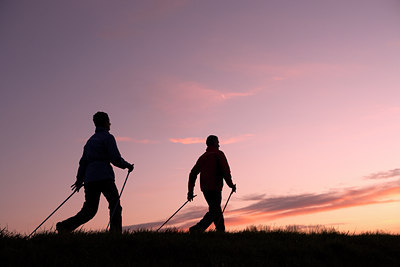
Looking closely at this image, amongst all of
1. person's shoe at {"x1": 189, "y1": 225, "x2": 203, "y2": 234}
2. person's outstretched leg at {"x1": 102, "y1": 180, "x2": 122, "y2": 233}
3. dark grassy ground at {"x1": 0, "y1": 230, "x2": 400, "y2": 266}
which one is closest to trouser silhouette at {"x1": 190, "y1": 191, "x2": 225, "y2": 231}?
person's shoe at {"x1": 189, "y1": 225, "x2": 203, "y2": 234}

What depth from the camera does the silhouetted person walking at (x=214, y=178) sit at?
447 inches

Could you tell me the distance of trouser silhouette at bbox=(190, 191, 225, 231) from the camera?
1109 cm

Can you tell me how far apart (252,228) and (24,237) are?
5.46 m

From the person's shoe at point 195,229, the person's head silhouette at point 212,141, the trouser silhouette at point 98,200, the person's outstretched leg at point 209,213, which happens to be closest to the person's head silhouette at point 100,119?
the trouser silhouette at point 98,200

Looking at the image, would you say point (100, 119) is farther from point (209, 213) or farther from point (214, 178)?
point (209, 213)

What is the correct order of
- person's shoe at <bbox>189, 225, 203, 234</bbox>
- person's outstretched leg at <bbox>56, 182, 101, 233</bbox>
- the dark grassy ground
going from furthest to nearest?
person's shoe at <bbox>189, 225, 203, 234</bbox> → person's outstretched leg at <bbox>56, 182, 101, 233</bbox> → the dark grassy ground

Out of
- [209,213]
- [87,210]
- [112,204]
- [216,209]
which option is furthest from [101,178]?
[216,209]

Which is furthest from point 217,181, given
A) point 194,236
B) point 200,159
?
point 194,236

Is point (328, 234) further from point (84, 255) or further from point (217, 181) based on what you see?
point (84, 255)

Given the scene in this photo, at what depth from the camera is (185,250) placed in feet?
27.1

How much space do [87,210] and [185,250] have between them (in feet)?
9.01

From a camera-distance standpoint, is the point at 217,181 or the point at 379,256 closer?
the point at 379,256

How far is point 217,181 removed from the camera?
11.5 meters

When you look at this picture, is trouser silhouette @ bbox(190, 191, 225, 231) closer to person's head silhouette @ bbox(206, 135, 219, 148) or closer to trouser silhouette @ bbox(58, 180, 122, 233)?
person's head silhouette @ bbox(206, 135, 219, 148)
